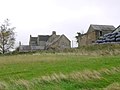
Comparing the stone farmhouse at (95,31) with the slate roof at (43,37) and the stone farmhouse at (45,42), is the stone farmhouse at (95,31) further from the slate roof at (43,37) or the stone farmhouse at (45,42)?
the slate roof at (43,37)

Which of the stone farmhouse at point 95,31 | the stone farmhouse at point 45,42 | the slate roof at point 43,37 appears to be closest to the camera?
the stone farmhouse at point 95,31

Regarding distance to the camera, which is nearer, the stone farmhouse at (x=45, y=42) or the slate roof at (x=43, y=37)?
the stone farmhouse at (x=45, y=42)

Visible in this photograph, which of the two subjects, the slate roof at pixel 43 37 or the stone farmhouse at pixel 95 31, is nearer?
the stone farmhouse at pixel 95 31

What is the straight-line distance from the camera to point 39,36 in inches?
4717

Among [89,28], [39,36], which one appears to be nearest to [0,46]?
[89,28]

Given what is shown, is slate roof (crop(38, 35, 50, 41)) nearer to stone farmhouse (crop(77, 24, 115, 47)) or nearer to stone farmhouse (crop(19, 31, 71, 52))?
stone farmhouse (crop(19, 31, 71, 52))

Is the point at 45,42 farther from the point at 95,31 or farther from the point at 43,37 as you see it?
the point at 95,31

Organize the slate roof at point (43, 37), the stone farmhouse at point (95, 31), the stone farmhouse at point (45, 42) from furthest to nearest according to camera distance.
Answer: the slate roof at point (43, 37) < the stone farmhouse at point (45, 42) < the stone farmhouse at point (95, 31)

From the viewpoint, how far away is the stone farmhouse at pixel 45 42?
108 metres

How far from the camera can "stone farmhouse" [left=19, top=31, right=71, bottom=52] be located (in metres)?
108

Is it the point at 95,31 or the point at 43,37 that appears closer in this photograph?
the point at 95,31

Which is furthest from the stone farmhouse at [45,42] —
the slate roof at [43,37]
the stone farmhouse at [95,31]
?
the stone farmhouse at [95,31]

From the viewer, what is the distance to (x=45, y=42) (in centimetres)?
11719

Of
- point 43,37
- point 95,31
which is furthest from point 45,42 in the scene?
point 95,31
